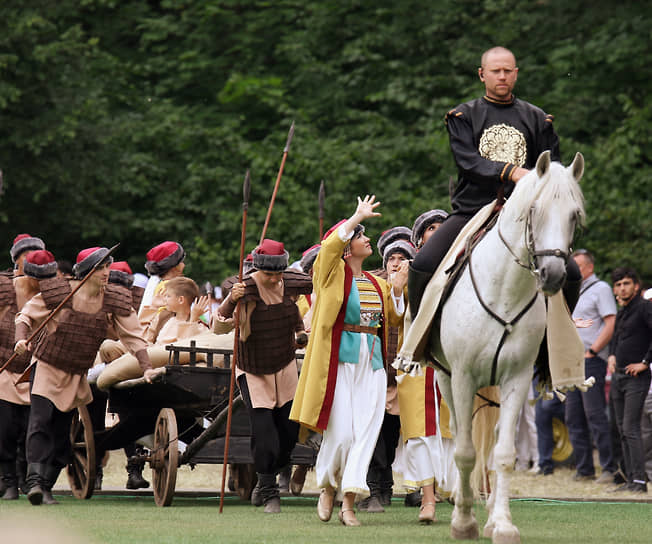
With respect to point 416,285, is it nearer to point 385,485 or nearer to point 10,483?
point 385,485

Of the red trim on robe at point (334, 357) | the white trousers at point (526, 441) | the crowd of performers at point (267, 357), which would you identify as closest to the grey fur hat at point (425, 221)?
the crowd of performers at point (267, 357)

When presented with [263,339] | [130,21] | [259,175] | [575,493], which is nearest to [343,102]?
[259,175]

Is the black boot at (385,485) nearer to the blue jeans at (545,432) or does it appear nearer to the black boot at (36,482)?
the black boot at (36,482)

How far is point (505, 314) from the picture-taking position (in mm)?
8523

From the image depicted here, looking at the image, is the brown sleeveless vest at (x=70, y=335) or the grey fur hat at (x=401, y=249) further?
the brown sleeveless vest at (x=70, y=335)

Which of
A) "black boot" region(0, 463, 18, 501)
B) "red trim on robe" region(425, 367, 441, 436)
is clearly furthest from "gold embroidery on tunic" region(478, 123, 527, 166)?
"black boot" region(0, 463, 18, 501)

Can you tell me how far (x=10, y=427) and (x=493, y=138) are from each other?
5776 millimetres

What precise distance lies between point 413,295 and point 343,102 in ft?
54.0

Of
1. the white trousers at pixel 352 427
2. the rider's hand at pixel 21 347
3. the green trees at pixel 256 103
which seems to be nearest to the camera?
the white trousers at pixel 352 427

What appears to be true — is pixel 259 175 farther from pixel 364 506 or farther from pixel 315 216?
pixel 364 506

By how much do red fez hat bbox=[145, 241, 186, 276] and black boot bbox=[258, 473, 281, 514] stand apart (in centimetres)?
349

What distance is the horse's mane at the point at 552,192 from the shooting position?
799 cm

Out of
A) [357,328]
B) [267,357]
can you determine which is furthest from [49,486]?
[357,328]

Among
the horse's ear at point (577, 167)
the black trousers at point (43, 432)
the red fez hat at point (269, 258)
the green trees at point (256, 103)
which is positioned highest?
the green trees at point (256, 103)
